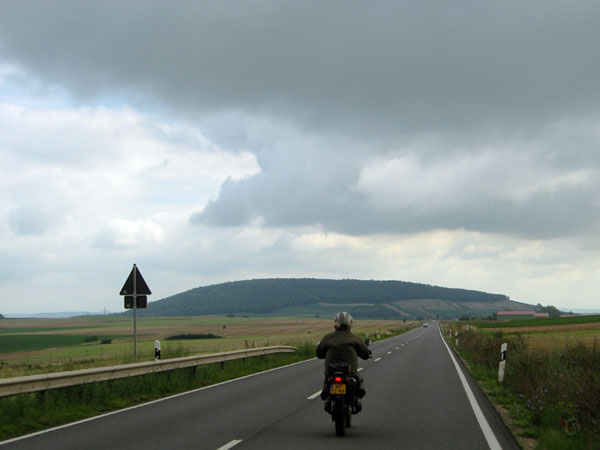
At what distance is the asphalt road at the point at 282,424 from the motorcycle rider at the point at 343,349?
0.76 m

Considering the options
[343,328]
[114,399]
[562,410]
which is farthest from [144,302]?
[562,410]

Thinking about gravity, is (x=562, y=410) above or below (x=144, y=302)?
below

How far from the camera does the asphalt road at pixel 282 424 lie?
827cm

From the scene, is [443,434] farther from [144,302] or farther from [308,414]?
[144,302]

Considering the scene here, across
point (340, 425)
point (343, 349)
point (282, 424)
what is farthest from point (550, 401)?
point (282, 424)

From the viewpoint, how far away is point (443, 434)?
886cm

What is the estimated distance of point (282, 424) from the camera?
32.1ft

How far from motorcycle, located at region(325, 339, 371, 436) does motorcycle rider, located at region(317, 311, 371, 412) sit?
0.09 m

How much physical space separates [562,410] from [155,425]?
6.53 m

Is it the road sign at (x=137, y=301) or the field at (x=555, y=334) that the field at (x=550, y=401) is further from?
the road sign at (x=137, y=301)

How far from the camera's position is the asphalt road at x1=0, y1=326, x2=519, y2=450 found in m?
8.27

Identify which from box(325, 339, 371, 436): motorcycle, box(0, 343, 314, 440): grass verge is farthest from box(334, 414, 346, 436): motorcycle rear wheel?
box(0, 343, 314, 440): grass verge

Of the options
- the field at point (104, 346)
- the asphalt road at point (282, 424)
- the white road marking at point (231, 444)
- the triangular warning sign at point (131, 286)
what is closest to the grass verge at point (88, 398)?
the asphalt road at point (282, 424)

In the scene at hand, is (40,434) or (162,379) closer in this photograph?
(40,434)
